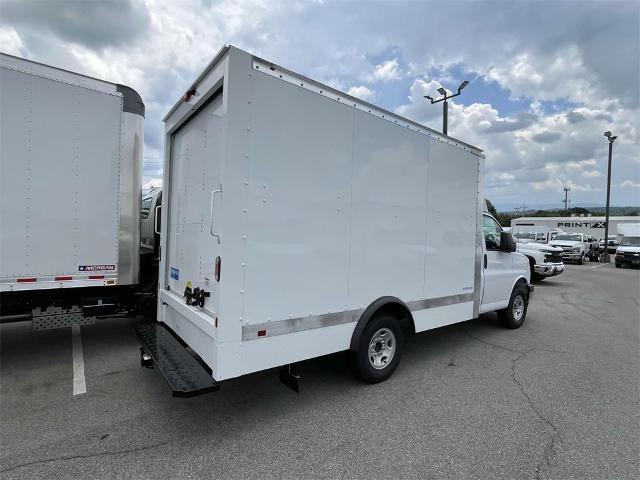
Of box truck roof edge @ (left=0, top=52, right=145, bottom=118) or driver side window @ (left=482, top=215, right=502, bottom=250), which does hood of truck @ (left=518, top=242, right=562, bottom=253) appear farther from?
box truck roof edge @ (left=0, top=52, right=145, bottom=118)

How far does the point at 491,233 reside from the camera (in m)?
6.16

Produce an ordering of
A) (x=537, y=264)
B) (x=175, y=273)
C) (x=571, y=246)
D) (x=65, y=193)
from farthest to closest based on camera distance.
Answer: (x=571, y=246)
(x=537, y=264)
(x=65, y=193)
(x=175, y=273)

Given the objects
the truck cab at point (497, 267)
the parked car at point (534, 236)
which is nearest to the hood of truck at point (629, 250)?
the parked car at point (534, 236)

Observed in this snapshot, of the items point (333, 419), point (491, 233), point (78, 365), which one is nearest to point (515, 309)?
point (491, 233)

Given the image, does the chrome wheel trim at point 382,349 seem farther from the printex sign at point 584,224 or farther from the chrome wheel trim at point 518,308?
the printex sign at point 584,224

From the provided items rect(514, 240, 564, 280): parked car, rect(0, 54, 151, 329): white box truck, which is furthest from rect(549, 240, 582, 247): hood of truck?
rect(0, 54, 151, 329): white box truck

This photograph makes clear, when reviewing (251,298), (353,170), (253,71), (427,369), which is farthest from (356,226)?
(427,369)

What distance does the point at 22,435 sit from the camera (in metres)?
3.15

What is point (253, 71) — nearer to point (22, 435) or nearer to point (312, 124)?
point (312, 124)

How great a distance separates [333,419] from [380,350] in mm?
1093

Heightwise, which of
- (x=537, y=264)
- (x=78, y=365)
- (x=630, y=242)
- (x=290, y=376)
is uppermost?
(x=630, y=242)

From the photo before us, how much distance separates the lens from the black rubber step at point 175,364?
286cm

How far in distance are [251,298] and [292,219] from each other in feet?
2.52

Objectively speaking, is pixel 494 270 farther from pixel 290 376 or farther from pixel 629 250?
pixel 629 250
